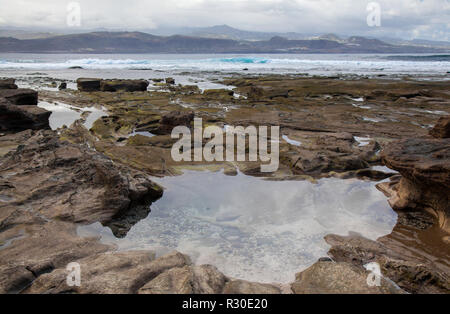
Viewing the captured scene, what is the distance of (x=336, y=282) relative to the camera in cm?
351

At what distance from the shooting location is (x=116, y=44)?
182875 millimetres

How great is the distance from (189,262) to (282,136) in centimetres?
798

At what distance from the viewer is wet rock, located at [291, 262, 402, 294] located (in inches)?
132

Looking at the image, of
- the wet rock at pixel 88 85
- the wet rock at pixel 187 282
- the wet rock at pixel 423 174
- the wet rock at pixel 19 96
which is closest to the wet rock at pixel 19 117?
the wet rock at pixel 19 96

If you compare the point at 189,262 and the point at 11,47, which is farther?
the point at 11,47

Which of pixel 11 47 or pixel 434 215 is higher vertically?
pixel 11 47

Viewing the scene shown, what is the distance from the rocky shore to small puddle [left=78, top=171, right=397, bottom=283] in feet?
0.93

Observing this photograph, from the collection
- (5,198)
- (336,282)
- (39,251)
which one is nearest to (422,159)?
(336,282)

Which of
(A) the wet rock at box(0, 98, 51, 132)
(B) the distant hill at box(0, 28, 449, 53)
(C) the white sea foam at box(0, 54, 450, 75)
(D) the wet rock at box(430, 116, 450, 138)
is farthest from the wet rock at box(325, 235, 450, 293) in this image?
(B) the distant hill at box(0, 28, 449, 53)

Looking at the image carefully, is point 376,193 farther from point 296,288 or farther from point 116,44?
point 116,44

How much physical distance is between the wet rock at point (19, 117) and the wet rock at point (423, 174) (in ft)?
37.3

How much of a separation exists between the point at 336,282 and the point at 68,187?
Answer: 4.84m

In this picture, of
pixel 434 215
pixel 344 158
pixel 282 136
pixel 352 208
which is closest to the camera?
pixel 434 215

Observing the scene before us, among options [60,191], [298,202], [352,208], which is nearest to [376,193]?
[352,208]
